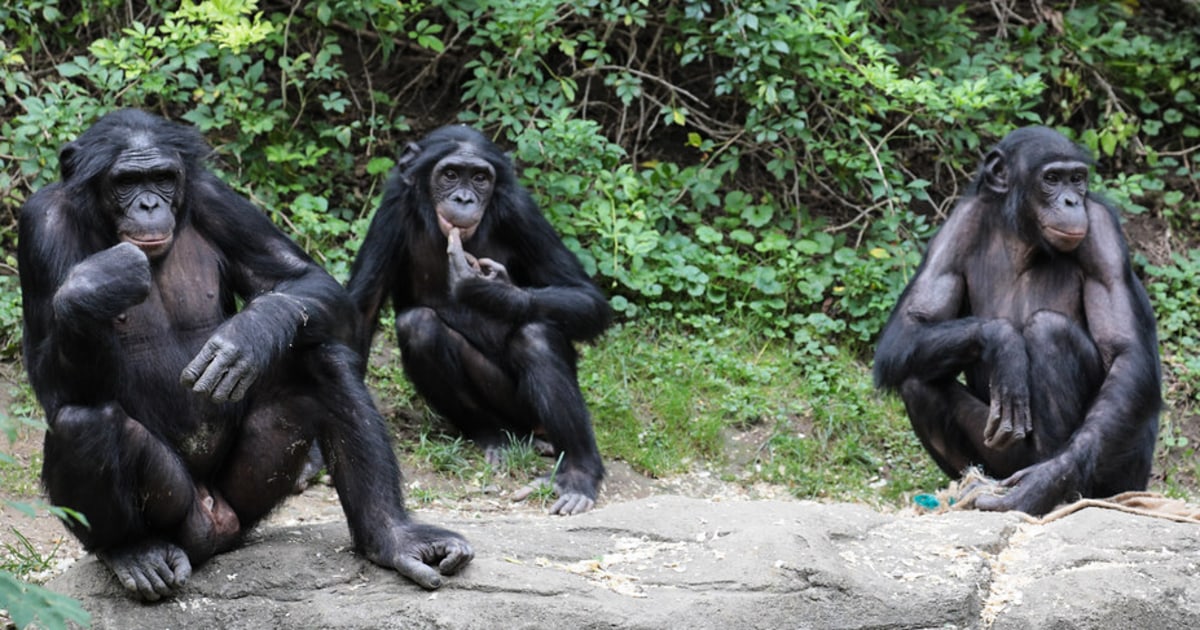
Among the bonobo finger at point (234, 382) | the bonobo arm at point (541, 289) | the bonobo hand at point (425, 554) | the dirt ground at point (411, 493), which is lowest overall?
the dirt ground at point (411, 493)

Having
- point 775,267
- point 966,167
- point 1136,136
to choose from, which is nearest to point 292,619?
point 775,267

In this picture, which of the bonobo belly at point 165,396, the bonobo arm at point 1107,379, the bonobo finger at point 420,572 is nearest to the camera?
the bonobo finger at point 420,572

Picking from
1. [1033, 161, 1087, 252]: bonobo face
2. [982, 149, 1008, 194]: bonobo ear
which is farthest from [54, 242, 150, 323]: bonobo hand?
[982, 149, 1008, 194]: bonobo ear

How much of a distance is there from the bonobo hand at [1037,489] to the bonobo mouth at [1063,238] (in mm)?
1097

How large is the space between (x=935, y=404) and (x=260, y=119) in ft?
15.3

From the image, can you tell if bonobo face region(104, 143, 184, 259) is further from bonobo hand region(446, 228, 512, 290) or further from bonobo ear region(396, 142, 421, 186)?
bonobo ear region(396, 142, 421, 186)

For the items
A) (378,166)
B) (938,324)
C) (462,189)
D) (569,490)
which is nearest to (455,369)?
(462,189)

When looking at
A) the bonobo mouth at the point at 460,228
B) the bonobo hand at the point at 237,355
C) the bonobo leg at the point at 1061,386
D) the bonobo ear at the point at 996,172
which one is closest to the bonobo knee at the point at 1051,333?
the bonobo leg at the point at 1061,386

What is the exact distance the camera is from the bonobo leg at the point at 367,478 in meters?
5.21

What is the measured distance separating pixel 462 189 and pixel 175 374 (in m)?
3.19

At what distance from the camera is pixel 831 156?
1056 centimetres

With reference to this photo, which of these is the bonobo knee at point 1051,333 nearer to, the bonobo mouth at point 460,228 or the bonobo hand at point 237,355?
the bonobo mouth at point 460,228

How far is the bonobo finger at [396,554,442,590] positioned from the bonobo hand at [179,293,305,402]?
0.76 meters

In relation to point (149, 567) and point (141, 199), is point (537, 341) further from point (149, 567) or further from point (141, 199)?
point (149, 567)
